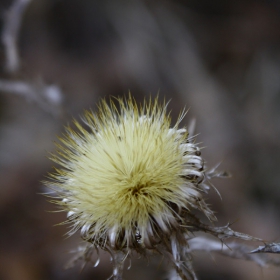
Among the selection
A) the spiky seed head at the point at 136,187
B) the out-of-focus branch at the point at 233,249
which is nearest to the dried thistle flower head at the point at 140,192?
the spiky seed head at the point at 136,187

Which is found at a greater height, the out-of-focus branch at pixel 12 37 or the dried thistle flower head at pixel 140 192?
the out-of-focus branch at pixel 12 37

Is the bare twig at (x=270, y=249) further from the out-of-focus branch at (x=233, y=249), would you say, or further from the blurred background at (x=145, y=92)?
the blurred background at (x=145, y=92)

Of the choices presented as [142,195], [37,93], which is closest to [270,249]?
[142,195]

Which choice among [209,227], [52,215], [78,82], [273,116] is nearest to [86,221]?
[209,227]

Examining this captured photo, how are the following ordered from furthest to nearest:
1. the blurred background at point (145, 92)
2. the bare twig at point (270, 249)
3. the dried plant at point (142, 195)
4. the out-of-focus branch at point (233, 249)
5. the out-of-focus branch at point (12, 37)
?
the blurred background at point (145, 92)
the out-of-focus branch at point (12, 37)
the out-of-focus branch at point (233, 249)
the dried plant at point (142, 195)
the bare twig at point (270, 249)

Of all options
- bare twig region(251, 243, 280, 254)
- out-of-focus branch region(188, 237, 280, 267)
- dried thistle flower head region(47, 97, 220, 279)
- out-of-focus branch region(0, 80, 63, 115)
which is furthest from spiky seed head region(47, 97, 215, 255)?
out-of-focus branch region(0, 80, 63, 115)

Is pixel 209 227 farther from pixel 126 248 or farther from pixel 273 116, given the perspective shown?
pixel 273 116

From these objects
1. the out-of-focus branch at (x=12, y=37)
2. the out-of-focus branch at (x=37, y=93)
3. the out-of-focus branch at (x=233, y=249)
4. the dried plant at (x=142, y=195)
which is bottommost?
the out-of-focus branch at (x=233, y=249)
